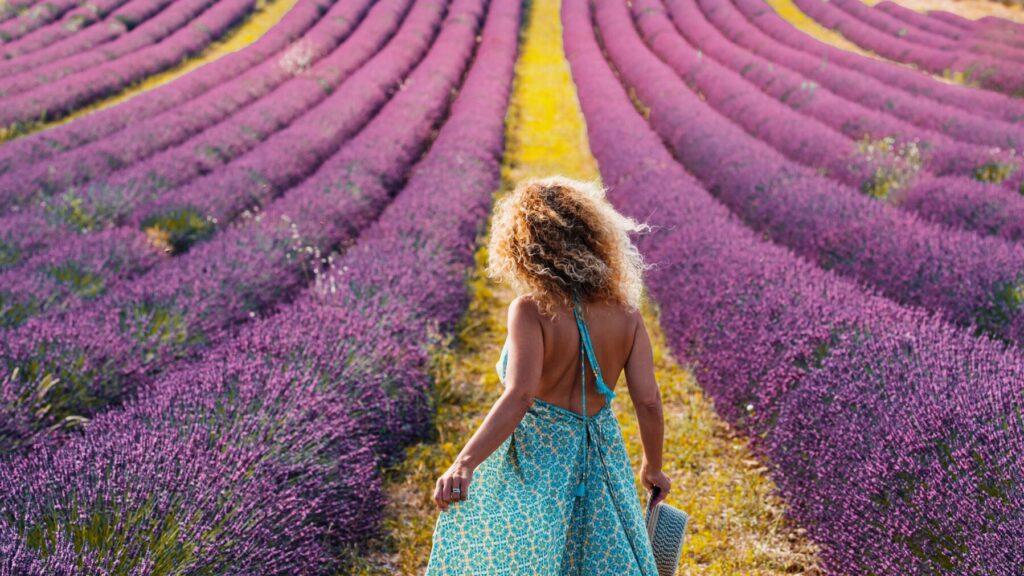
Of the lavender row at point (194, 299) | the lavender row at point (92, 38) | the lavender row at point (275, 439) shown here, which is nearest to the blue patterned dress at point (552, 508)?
the lavender row at point (275, 439)

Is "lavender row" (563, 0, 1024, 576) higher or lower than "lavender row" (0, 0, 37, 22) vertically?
higher

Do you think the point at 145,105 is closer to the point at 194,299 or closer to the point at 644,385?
the point at 194,299

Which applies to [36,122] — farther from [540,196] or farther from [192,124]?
[540,196]

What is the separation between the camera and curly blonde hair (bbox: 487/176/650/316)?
5.65 ft

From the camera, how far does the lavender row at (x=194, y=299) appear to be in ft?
10.2

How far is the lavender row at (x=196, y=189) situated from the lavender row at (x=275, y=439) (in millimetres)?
1666

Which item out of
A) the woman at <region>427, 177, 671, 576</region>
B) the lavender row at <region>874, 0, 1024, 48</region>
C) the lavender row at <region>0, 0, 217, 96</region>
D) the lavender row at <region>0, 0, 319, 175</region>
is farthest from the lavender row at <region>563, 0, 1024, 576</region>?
the lavender row at <region>874, 0, 1024, 48</region>

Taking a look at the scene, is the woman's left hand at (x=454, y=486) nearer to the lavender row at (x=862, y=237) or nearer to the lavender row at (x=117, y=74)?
the lavender row at (x=862, y=237)

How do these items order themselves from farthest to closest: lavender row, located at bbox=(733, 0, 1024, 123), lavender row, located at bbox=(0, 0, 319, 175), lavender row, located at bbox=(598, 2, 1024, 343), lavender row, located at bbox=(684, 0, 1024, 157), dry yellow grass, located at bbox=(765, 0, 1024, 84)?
dry yellow grass, located at bbox=(765, 0, 1024, 84) < lavender row, located at bbox=(733, 0, 1024, 123) < lavender row, located at bbox=(684, 0, 1024, 157) < lavender row, located at bbox=(0, 0, 319, 175) < lavender row, located at bbox=(598, 2, 1024, 343)

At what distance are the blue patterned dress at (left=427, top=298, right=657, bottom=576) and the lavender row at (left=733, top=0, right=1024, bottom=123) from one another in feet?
36.1

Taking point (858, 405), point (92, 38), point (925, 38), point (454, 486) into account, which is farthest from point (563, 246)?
point (925, 38)

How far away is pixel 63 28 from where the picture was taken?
17.9m

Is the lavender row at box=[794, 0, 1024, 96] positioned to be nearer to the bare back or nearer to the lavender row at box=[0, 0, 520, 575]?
the lavender row at box=[0, 0, 520, 575]

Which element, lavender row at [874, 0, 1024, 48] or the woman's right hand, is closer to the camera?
the woman's right hand
